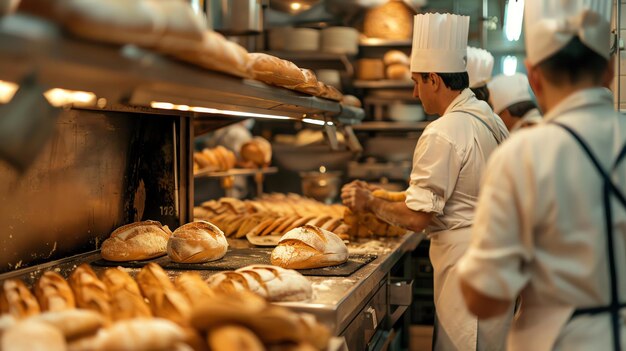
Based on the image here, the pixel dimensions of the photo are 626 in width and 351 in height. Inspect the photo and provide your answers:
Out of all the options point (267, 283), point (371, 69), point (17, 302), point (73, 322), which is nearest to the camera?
point (73, 322)

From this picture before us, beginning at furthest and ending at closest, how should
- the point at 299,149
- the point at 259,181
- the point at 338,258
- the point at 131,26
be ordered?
1. the point at 299,149
2. the point at 259,181
3. the point at 338,258
4. the point at 131,26

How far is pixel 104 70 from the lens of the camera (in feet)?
4.52

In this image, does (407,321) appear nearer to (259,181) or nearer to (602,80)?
(259,181)

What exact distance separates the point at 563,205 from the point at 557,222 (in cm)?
4

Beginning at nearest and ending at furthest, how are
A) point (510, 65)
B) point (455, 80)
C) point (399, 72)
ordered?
point (455, 80), point (510, 65), point (399, 72)

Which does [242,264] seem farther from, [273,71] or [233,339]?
[233,339]

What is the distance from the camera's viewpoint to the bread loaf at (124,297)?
5.55 ft

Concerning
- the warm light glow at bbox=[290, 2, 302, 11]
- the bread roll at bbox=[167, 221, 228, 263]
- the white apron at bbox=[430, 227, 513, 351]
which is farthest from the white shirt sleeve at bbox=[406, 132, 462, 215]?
the warm light glow at bbox=[290, 2, 302, 11]

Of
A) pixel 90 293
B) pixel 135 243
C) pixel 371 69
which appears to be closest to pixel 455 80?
pixel 135 243

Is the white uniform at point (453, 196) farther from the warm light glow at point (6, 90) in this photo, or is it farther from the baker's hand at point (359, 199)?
the warm light glow at point (6, 90)

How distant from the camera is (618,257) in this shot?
1.70m

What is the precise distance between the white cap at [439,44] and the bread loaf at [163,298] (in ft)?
5.59

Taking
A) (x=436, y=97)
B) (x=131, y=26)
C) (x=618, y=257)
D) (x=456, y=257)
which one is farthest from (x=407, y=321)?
(x=131, y=26)

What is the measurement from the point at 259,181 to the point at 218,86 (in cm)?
403
